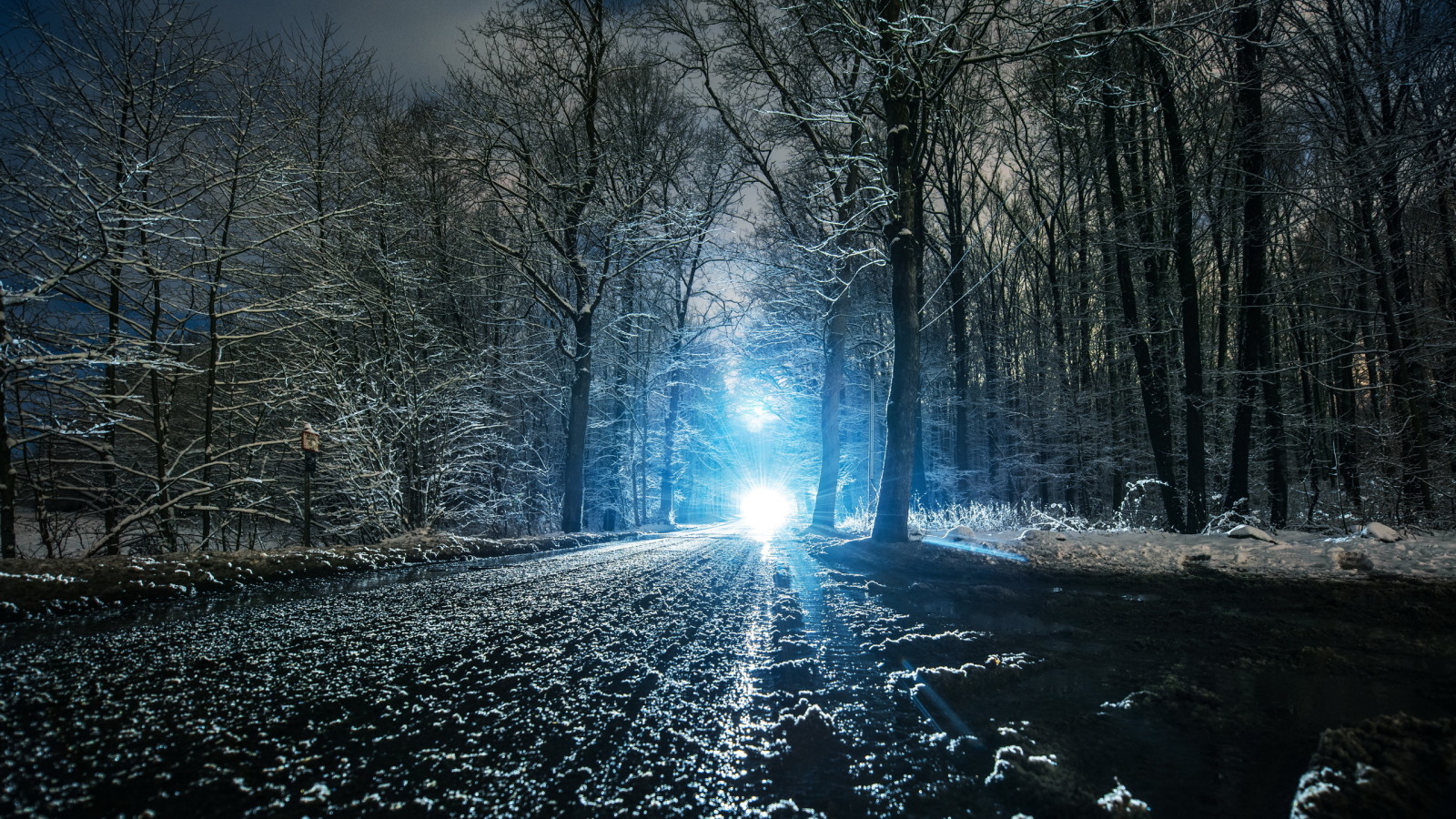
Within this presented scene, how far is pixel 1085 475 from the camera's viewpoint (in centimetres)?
1830

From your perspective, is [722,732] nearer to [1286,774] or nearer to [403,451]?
[1286,774]

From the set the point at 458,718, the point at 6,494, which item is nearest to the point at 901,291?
the point at 458,718

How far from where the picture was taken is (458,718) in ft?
4.77

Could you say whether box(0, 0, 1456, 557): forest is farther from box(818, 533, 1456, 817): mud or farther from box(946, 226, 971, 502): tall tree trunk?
box(818, 533, 1456, 817): mud

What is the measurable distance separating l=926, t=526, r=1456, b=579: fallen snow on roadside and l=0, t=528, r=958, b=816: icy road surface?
8.95ft

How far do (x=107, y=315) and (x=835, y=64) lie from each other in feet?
37.4

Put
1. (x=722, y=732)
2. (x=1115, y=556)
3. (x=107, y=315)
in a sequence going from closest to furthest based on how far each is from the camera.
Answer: (x=722, y=732) → (x=1115, y=556) → (x=107, y=315)

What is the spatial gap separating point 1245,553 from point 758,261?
9920 millimetres

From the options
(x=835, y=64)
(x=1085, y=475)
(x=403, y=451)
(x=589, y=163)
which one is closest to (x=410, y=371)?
(x=403, y=451)

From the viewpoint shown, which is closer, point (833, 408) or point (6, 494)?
point (6, 494)

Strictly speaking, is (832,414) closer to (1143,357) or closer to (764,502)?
(1143,357)

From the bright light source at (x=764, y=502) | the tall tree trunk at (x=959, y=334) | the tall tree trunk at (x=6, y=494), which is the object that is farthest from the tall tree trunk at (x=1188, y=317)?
the bright light source at (x=764, y=502)

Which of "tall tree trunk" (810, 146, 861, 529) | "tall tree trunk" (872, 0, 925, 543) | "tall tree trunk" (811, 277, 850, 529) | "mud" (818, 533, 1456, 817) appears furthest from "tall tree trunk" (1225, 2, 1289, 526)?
"mud" (818, 533, 1456, 817)

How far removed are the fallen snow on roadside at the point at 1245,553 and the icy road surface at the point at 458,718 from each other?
273cm
